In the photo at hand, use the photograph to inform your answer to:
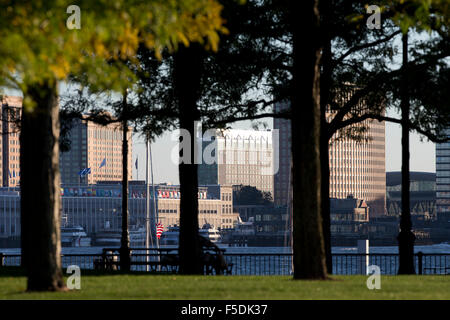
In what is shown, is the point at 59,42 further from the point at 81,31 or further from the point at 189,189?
the point at 189,189

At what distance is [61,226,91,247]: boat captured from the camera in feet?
604

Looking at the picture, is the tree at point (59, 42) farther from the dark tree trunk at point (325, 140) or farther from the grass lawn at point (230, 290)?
the dark tree trunk at point (325, 140)

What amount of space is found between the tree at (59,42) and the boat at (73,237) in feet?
567

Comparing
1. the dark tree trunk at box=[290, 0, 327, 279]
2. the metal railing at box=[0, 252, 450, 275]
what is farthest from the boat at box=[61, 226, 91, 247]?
the dark tree trunk at box=[290, 0, 327, 279]

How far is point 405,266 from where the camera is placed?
26000 mm

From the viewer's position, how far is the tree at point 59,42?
34.0ft

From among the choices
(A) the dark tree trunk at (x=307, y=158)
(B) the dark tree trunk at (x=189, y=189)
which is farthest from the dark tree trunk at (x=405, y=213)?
(A) the dark tree trunk at (x=307, y=158)

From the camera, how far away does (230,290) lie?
14.4 metres
